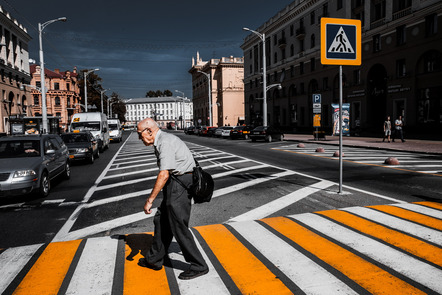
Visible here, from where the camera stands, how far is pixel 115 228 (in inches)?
228

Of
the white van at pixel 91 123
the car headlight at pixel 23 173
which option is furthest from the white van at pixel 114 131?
the car headlight at pixel 23 173

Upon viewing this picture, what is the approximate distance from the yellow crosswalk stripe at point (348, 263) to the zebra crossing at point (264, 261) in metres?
0.01

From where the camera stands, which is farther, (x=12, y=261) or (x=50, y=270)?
(x=12, y=261)

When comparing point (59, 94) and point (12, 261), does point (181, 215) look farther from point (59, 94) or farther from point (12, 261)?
point (59, 94)

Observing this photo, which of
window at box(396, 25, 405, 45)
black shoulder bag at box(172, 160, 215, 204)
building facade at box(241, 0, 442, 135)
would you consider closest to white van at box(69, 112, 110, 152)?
black shoulder bag at box(172, 160, 215, 204)

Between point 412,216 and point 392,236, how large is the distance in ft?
4.30

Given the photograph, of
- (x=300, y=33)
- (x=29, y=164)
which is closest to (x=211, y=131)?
(x=300, y=33)

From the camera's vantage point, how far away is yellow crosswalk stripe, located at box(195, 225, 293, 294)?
137 inches

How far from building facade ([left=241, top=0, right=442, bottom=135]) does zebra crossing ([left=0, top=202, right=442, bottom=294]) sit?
25.9m

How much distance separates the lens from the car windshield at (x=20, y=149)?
8758 mm

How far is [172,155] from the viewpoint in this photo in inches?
140

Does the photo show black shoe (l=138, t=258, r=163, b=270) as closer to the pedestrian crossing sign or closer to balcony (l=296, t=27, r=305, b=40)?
the pedestrian crossing sign

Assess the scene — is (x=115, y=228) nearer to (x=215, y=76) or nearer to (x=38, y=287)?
(x=38, y=287)

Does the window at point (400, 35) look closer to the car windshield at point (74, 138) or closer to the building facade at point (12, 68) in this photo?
the car windshield at point (74, 138)
